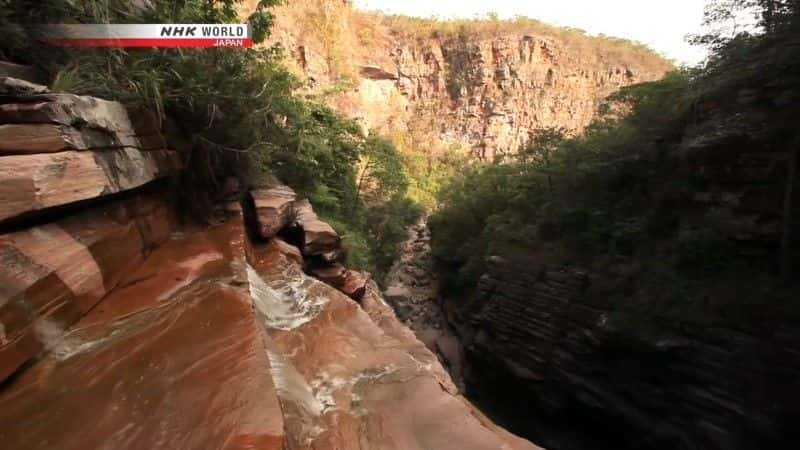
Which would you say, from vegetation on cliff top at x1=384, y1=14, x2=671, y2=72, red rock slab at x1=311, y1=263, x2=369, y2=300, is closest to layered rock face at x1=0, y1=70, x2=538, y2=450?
red rock slab at x1=311, y1=263, x2=369, y2=300

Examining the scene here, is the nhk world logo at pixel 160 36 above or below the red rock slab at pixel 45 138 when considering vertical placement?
above

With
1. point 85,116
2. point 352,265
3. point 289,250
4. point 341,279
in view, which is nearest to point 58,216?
point 85,116

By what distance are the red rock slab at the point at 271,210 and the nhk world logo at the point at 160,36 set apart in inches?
75.8

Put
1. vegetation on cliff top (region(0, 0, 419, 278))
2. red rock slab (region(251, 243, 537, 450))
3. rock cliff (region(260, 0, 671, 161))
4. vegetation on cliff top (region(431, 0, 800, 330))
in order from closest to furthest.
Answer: red rock slab (region(251, 243, 537, 450)), vegetation on cliff top (region(0, 0, 419, 278)), vegetation on cliff top (region(431, 0, 800, 330)), rock cliff (region(260, 0, 671, 161))

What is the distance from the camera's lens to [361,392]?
2131 mm

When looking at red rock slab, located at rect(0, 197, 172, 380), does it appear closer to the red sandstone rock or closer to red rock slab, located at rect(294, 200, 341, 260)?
the red sandstone rock

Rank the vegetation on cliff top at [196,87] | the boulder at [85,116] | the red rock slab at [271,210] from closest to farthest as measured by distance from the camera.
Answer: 1. the boulder at [85,116]
2. the vegetation on cliff top at [196,87]
3. the red rock slab at [271,210]

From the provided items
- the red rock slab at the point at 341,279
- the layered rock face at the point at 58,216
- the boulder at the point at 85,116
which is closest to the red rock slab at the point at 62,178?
the layered rock face at the point at 58,216

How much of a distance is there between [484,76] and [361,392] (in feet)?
95.2

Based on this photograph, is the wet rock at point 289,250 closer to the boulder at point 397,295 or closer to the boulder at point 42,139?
the boulder at point 42,139

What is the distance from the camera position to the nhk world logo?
308 cm

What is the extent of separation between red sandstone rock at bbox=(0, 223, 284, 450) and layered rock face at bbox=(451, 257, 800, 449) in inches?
261

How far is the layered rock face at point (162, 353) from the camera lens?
1.50m

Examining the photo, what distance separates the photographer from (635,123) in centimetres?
959
